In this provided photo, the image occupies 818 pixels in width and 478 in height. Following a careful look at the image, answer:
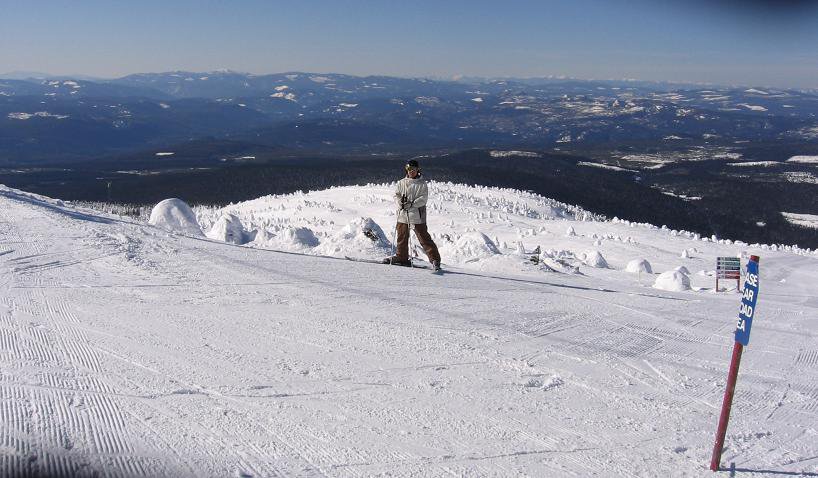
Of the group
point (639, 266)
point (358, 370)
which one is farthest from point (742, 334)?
point (639, 266)

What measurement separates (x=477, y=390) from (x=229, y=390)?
2.33 m

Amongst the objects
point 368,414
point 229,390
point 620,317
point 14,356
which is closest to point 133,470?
point 229,390

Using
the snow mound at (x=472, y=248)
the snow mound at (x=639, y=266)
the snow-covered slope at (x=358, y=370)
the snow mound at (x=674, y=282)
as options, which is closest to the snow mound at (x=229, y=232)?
the snow mound at (x=472, y=248)

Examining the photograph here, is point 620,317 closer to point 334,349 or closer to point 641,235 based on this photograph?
point 334,349

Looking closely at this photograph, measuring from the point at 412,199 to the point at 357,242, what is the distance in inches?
324

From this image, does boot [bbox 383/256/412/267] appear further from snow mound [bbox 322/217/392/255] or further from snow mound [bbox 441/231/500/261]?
snow mound [bbox 441/231/500/261]

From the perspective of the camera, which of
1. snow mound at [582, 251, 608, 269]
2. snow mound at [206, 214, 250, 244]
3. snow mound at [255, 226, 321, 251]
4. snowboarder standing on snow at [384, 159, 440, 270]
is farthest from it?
snow mound at [206, 214, 250, 244]

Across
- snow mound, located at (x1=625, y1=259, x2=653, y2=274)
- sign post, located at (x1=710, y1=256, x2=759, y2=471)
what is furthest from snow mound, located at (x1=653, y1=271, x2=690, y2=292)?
sign post, located at (x1=710, y1=256, x2=759, y2=471)

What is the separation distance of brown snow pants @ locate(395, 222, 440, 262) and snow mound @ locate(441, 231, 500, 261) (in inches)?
416

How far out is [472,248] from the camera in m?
24.8

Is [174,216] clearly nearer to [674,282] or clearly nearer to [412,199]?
[412,199]

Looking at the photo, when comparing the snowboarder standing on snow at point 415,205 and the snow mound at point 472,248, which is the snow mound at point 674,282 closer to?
the snow mound at point 472,248

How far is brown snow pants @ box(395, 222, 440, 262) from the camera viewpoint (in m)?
12.1

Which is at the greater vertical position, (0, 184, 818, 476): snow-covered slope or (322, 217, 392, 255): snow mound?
(0, 184, 818, 476): snow-covered slope
